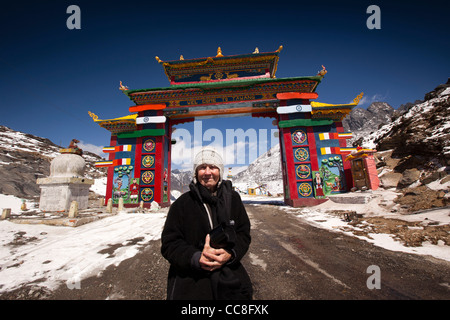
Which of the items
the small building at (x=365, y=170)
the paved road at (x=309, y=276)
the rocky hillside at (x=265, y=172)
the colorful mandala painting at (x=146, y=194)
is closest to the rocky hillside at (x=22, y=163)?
the colorful mandala painting at (x=146, y=194)

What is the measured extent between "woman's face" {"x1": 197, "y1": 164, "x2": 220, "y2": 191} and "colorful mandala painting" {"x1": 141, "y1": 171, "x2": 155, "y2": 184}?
11304 mm

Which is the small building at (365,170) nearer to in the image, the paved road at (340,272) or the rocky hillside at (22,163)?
the paved road at (340,272)

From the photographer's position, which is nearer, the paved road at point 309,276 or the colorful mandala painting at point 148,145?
the paved road at point 309,276

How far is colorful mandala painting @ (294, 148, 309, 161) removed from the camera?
11.4 metres

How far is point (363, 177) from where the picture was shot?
361 inches

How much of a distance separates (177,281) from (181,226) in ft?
1.53

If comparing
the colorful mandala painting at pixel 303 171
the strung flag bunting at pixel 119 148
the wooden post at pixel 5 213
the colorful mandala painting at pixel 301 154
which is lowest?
the wooden post at pixel 5 213

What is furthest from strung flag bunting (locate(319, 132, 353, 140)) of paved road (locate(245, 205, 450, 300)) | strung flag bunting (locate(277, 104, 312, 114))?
paved road (locate(245, 205, 450, 300))

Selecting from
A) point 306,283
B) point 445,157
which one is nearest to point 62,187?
point 306,283

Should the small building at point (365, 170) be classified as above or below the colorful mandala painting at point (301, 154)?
below

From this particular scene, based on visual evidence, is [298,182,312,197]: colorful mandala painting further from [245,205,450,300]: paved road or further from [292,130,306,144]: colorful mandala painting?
[245,205,450,300]: paved road

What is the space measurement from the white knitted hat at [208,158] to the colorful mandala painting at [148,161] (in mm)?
11375

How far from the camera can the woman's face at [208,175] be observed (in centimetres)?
196

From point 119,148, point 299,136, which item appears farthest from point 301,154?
point 119,148
